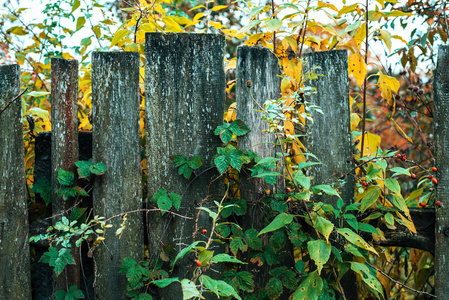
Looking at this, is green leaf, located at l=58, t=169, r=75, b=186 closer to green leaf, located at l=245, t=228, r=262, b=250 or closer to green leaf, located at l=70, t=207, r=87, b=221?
green leaf, located at l=70, t=207, r=87, b=221

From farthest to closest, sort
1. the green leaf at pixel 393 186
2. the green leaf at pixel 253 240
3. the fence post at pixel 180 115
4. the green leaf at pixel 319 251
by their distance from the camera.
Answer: the fence post at pixel 180 115
the green leaf at pixel 253 240
the green leaf at pixel 393 186
the green leaf at pixel 319 251

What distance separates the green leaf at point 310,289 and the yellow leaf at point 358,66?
937 mm

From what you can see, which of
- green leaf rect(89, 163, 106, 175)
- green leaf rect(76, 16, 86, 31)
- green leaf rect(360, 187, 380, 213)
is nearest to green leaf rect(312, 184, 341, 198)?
green leaf rect(360, 187, 380, 213)

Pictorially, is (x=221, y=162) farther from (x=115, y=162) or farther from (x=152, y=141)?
(x=115, y=162)

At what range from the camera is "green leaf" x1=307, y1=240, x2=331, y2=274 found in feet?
4.50

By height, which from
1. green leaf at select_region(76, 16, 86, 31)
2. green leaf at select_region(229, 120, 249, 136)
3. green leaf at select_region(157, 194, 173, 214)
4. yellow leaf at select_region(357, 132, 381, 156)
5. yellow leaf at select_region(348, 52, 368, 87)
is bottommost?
green leaf at select_region(157, 194, 173, 214)

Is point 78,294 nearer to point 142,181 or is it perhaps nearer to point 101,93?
point 142,181

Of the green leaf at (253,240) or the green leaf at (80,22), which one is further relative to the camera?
the green leaf at (80,22)

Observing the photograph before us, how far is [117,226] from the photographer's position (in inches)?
67.8

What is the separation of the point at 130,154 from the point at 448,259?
159 cm

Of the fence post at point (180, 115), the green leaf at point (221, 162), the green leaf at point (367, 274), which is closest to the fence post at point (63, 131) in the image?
the fence post at point (180, 115)

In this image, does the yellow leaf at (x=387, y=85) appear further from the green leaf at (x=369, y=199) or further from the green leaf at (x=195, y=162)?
the green leaf at (x=195, y=162)

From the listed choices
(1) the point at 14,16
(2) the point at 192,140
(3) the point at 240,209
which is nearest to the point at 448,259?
(3) the point at 240,209

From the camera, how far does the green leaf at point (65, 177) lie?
167 centimetres
